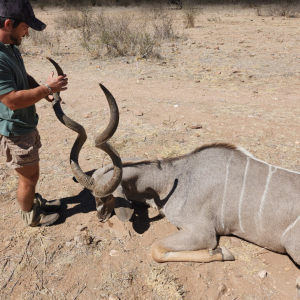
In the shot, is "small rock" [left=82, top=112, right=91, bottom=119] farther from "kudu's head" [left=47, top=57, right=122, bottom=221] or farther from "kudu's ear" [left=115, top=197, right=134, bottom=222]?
"kudu's ear" [left=115, top=197, right=134, bottom=222]

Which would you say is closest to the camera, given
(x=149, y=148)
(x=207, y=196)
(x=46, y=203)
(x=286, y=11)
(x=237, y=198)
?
(x=237, y=198)

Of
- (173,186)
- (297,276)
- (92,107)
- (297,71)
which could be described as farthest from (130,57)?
(297,276)

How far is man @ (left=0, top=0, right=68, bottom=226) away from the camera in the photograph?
7.53 feet

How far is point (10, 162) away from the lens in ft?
9.09

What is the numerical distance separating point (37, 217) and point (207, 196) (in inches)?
74.7

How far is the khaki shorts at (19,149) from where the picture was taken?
2686 mm

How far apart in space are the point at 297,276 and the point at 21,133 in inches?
116

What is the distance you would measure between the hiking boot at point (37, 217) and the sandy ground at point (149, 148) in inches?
3.2

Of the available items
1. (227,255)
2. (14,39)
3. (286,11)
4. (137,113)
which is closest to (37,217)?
(14,39)

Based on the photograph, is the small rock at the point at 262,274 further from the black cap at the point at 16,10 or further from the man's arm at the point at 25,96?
the black cap at the point at 16,10

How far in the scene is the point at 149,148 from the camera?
477 centimetres

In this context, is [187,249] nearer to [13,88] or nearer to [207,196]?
[207,196]

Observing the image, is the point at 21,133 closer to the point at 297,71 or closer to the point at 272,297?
the point at 272,297

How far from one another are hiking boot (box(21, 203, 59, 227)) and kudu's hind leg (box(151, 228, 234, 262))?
1237 mm
